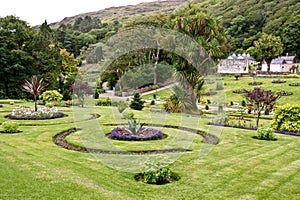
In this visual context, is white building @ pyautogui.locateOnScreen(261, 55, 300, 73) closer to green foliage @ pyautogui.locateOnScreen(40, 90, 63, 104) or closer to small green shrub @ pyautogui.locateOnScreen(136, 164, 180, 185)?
green foliage @ pyautogui.locateOnScreen(40, 90, 63, 104)

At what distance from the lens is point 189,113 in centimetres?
2753

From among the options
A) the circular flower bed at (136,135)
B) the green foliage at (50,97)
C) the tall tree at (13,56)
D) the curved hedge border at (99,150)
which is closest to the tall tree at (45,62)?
the tall tree at (13,56)

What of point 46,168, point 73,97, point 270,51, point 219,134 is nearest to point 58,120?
point 219,134

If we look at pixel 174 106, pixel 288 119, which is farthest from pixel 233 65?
pixel 288 119

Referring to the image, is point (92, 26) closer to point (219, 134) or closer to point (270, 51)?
point (270, 51)

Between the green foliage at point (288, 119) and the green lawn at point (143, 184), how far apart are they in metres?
3.12

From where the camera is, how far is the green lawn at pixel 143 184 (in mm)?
7465

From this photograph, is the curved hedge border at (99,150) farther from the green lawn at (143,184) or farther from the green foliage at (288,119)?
the green foliage at (288,119)

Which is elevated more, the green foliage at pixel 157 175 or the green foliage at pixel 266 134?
the green foliage at pixel 266 134

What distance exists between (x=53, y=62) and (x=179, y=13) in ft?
72.6

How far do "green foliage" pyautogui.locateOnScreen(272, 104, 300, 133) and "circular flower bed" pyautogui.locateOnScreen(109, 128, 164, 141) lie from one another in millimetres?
7352

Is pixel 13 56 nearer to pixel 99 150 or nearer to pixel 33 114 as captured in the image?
pixel 33 114

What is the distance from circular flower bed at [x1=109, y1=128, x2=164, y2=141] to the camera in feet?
47.3

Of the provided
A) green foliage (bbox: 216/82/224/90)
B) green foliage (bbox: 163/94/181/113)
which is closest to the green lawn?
green foliage (bbox: 163/94/181/113)
